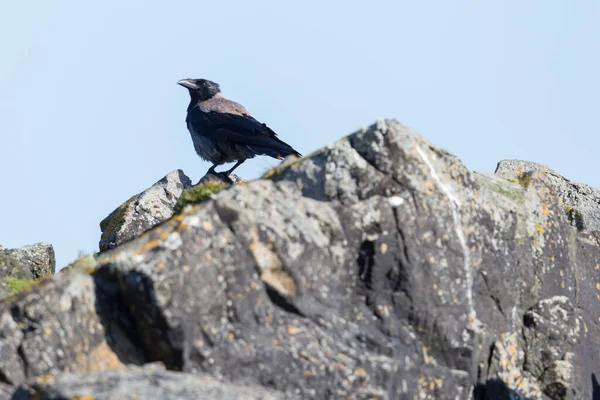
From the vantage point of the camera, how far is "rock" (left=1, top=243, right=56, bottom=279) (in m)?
12.9

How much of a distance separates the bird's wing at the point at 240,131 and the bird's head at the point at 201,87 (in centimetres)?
109

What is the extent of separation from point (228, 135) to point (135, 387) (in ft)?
43.9

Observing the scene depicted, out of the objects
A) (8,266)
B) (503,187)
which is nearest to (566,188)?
(503,187)

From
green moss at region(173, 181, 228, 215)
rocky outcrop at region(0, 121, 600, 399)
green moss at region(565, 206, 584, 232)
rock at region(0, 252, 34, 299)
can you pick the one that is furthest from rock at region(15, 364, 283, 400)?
green moss at region(565, 206, 584, 232)

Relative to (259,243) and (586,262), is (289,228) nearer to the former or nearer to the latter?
(259,243)

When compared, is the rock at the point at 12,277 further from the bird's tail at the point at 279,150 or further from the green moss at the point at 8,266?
the bird's tail at the point at 279,150

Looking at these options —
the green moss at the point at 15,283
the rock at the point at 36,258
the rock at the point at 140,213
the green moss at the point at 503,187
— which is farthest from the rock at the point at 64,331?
the rock at the point at 140,213

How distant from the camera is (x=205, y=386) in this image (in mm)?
7129

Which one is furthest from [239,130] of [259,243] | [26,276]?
[259,243]

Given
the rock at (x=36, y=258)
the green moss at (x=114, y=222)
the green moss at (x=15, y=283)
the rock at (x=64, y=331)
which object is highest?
the green moss at (x=114, y=222)

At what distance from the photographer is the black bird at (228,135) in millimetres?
19328

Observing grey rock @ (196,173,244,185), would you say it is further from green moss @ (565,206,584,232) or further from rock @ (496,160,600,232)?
green moss @ (565,206,584,232)

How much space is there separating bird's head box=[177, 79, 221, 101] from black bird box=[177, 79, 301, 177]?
435 mm

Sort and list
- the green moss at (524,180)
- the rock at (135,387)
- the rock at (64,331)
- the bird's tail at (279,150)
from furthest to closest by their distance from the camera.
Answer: the bird's tail at (279,150) → the green moss at (524,180) → the rock at (64,331) → the rock at (135,387)
